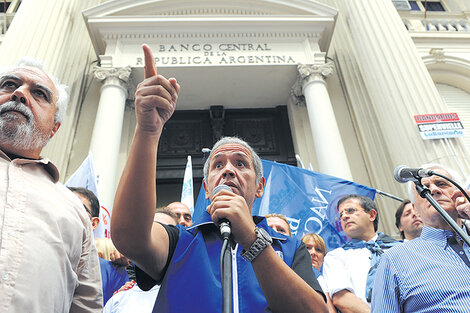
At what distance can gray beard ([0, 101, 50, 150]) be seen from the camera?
169 cm

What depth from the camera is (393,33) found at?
23.5 feet

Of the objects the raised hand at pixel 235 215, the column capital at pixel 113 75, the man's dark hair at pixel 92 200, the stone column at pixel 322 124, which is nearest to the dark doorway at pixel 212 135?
the stone column at pixel 322 124

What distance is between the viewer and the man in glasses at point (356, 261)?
254 cm

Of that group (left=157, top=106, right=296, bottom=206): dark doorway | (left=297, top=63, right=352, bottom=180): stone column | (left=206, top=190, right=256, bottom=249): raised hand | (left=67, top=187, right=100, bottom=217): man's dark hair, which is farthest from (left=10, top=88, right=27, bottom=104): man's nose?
(left=157, top=106, right=296, bottom=206): dark doorway

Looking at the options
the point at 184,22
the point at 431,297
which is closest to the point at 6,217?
the point at 431,297

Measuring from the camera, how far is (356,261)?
2797 millimetres

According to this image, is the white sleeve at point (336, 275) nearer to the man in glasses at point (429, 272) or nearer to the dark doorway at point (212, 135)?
the man in glasses at point (429, 272)

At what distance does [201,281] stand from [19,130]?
1.13m

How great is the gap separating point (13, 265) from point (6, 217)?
0.19m

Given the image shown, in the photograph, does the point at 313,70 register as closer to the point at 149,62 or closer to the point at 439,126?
the point at 439,126

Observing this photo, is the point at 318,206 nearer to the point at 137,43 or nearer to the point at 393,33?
the point at 393,33

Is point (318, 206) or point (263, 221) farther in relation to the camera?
point (318, 206)

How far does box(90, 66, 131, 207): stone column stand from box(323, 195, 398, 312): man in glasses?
4.09 meters

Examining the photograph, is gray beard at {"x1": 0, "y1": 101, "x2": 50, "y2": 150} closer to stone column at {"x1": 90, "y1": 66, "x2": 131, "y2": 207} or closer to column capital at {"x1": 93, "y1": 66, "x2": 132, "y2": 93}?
stone column at {"x1": 90, "y1": 66, "x2": 131, "y2": 207}
